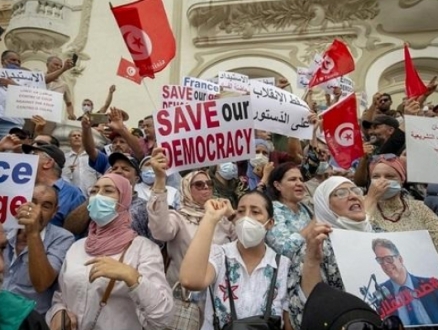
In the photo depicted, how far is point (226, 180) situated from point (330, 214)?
5.41 ft

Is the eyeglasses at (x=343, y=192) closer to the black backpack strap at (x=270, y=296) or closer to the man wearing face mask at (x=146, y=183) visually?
the black backpack strap at (x=270, y=296)

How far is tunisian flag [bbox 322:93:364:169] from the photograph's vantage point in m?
4.71

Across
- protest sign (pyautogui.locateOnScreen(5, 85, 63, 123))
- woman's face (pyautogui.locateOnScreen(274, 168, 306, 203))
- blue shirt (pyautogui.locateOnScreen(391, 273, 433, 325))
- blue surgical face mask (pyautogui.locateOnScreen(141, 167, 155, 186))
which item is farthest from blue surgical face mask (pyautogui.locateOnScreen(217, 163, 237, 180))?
blue shirt (pyautogui.locateOnScreen(391, 273, 433, 325))

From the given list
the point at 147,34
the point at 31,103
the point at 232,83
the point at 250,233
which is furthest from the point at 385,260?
the point at 232,83

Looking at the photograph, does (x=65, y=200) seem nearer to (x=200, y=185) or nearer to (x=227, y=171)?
(x=200, y=185)

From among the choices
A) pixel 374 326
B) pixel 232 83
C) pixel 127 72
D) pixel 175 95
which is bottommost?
pixel 374 326

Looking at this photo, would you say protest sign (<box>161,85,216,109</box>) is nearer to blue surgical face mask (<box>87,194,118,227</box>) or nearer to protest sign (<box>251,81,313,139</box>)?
protest sign (<box>251,81,313,139</box>)

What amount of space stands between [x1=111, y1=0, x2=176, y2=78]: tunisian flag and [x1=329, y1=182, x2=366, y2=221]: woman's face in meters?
2.55

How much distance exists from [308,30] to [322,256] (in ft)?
32.5

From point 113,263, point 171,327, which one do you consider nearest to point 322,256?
point 171,327

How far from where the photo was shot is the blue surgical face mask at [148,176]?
4.50m

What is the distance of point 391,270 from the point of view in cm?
257

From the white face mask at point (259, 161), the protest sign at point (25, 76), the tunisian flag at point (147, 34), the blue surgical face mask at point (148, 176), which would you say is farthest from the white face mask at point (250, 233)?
the protest sign at point (25, 76)

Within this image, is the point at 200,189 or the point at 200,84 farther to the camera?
the point at 200,84
